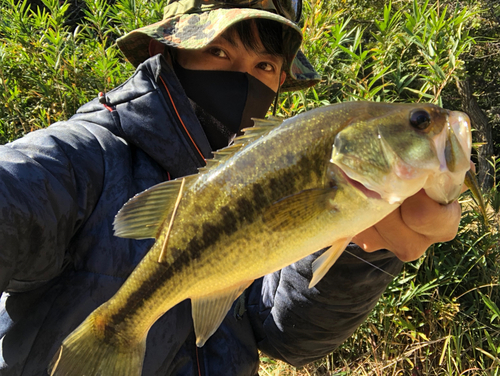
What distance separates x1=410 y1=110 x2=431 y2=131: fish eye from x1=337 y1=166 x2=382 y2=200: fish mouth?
0.25 m

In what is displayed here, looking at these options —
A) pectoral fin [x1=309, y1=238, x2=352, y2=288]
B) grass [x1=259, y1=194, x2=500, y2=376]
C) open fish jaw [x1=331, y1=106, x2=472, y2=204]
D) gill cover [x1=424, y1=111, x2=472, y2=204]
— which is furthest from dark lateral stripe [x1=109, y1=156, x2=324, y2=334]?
grass [x1=259, y1=194, x2=500, y2=376]

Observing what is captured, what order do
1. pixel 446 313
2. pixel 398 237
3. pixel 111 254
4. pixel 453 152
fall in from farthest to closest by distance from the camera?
pixel 446 313 < pixel 111 254 < pixel 398 237 < pixel 453 152

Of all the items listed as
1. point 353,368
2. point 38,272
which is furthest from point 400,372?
point 38,272

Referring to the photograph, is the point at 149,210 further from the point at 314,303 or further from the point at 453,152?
the point at 314,303

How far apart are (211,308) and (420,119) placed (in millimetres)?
956

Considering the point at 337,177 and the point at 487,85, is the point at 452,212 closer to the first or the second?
the point at 337,177

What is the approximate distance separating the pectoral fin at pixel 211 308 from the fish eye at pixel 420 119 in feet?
2.55

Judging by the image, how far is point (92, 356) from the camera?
129 cm

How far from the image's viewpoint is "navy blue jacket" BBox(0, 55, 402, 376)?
125 centimetres

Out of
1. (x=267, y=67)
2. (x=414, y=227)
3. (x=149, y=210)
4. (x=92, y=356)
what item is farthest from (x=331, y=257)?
(x=267, y=67)

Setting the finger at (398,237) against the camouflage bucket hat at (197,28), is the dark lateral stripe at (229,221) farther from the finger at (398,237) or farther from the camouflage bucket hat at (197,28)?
the camouflage bucket hat at (197,28)

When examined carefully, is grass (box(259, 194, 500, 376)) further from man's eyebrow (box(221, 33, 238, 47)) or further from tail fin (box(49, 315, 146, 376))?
tail fin (box(49, 315, 146, 376))

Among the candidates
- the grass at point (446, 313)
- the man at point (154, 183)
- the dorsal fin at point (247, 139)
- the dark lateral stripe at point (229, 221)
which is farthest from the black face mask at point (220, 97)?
the grass at point (446, 313)

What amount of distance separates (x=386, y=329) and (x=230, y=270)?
9.07 feet
